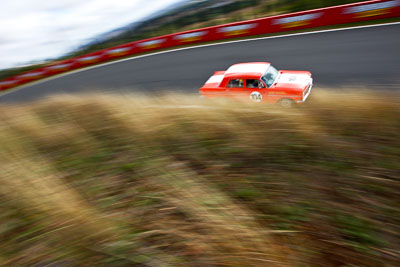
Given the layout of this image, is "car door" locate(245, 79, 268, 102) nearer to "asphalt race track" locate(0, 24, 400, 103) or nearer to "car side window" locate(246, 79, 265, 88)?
"car side window" locate(246, 79, 265, 88)

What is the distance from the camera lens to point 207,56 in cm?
1334

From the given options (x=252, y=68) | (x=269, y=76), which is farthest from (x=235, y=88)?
(x=269, y=76)

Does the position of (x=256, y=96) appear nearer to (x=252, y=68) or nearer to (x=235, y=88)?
(x=235, y=88)

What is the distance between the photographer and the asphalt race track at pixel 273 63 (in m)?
8.80

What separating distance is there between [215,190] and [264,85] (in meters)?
4.77

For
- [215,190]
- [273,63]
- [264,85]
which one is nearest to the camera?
[215,190]

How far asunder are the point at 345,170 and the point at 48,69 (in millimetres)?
21220

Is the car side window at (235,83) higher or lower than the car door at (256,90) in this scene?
higher

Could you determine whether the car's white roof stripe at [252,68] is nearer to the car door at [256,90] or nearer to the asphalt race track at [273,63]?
the car door at [256,90]

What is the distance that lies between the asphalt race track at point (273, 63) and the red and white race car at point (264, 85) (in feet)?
6.18

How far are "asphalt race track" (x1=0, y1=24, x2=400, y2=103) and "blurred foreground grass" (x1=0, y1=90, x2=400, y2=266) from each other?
485cm

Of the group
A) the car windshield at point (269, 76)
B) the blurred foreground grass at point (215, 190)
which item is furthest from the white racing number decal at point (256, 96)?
the blurred foreground grass at point (215, 190)

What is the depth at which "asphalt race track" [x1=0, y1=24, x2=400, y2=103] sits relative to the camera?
28.9ft

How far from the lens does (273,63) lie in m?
10.9
